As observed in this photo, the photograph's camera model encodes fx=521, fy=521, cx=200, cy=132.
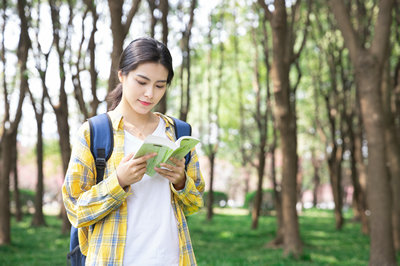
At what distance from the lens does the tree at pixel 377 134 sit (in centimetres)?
764

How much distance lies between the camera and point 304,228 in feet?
56.1

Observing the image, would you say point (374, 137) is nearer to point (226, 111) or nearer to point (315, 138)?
point (226, 111)

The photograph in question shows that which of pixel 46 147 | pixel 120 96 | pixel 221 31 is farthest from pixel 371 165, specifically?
pixel 46 147

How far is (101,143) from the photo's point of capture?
2492mm

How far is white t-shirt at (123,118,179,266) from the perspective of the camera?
2.43 metres

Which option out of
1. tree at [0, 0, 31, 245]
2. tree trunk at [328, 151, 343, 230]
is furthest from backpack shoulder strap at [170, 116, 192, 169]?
tree trunk at [328, 151, 343, 230]

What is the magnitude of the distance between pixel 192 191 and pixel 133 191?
306 mm

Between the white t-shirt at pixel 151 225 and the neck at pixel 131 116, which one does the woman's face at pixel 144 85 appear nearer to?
the neck at pixel 131 116

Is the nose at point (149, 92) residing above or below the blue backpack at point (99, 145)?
above

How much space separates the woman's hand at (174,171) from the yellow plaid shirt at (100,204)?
0.04m

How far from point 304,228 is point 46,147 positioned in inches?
831

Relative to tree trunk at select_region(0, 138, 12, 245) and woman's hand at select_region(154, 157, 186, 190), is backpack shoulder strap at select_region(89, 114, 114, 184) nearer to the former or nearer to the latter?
woman's hand at select_region(154, 157, 186, 190)

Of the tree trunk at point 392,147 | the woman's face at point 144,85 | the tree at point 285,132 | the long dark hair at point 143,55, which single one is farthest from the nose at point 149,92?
the tree trunk at point 392,147

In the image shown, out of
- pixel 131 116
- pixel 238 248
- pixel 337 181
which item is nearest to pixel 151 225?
pixel 131 116
